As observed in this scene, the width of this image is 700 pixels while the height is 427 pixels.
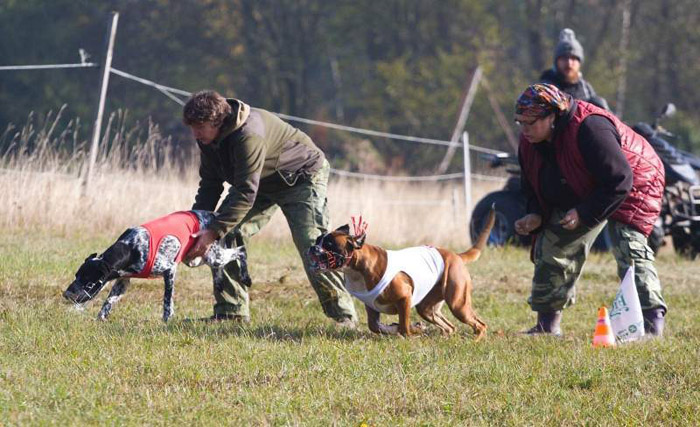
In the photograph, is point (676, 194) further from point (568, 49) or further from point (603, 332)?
point (603, 332)

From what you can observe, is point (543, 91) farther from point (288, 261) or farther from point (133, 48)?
point (133, 48)

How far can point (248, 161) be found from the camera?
22.2ft

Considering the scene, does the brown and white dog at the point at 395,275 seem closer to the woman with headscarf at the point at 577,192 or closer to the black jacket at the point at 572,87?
the woman with headscarf at the point at 577,192

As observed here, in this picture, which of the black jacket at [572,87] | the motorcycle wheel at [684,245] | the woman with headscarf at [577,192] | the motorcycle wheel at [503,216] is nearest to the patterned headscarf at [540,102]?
the woman with headscarf at [577,192]

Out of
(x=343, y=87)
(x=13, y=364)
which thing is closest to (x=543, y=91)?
(x=13, y=364)

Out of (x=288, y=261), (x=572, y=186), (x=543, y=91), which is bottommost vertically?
(x=288, y=261)

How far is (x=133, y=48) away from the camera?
36938 mm

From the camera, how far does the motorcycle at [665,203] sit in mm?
11344

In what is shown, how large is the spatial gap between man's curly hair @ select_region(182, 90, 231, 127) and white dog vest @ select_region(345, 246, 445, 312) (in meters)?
1.34

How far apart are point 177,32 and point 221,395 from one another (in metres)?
34.5

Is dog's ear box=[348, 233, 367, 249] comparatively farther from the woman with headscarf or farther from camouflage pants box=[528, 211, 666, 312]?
camouflage pants box=[528, 211, 666, 312]

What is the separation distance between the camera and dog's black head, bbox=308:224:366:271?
666cm

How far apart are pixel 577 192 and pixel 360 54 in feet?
123

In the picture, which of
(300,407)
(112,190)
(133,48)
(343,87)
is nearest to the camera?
(300,407)
